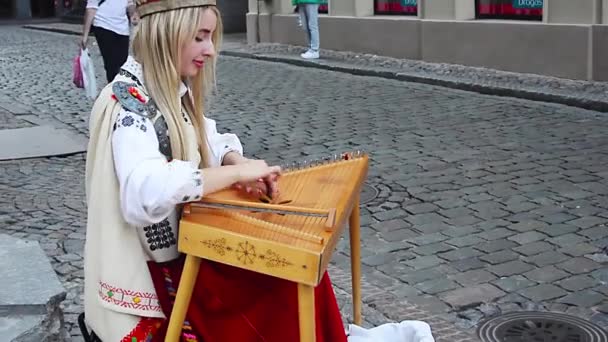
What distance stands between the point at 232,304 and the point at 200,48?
0.68 meters

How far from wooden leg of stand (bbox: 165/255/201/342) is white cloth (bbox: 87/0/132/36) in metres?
6.94

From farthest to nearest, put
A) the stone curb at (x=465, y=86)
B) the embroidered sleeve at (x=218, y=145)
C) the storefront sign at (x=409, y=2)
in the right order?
1. the storefront sign at (x=409, y=2)
2. the stone curb at (x=465, y=86)
3. the embroidered sleeve at (x=218, y=145)

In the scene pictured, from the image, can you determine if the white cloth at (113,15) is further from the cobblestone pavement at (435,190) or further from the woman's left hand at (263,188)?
the woman's left hand at (263,188)

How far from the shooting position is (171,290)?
8.23ft

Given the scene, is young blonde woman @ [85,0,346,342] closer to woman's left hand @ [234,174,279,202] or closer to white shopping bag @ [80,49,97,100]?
woman's left hand @ [234,174,279,202]

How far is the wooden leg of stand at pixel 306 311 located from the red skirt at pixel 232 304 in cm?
18

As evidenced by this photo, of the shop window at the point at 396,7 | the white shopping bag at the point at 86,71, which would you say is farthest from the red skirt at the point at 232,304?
the shop window at the point at 396,7

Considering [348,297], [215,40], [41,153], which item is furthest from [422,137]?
[215,40]

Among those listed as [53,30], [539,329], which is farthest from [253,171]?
[53,30]

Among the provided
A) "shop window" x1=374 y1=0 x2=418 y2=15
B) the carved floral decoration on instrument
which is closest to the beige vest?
the carved floral decoration on instrument

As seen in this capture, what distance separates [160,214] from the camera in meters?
2.32

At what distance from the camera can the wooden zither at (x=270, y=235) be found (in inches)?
86.0

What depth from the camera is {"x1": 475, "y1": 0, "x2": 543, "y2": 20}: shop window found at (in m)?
11.8

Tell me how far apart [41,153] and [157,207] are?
6132 millimetres
